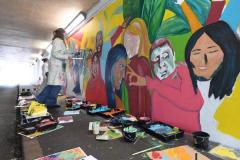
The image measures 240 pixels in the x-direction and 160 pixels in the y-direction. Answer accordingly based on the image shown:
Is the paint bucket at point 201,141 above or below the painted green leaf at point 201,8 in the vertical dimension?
below

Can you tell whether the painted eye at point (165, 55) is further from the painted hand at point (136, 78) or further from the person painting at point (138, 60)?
the painted hand at point (136, 78)

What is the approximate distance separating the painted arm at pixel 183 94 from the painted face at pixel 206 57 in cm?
9

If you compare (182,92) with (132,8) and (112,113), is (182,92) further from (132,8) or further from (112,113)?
(132,8)

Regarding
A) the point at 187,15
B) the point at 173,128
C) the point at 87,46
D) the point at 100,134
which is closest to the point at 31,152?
the point at 100,134

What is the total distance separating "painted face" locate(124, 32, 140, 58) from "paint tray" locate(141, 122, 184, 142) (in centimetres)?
68

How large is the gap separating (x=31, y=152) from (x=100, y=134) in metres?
0.43

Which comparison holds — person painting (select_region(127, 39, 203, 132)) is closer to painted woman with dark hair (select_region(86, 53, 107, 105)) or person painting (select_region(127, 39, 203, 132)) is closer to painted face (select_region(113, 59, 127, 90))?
painted face (select_region(113, 59, 127, 90))

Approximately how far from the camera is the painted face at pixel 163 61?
1.28 metres

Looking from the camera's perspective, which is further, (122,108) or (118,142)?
(122,108)

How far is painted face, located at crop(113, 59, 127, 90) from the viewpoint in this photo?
1812 mm

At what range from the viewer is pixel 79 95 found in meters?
2.97

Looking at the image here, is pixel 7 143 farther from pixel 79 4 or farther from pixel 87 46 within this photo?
pixel 79 4

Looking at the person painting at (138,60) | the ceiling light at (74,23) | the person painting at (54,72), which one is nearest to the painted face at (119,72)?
the person painting at (138,60)

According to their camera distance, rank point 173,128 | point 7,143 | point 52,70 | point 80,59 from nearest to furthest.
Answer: point 173,128 → point 7,143 → point 52,70 → point 80,59
